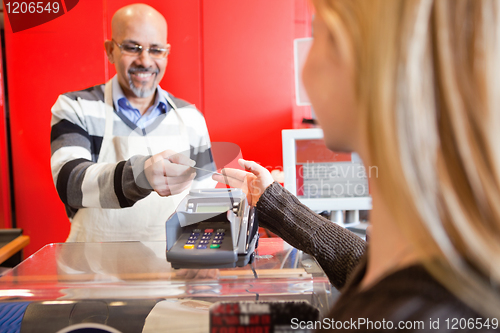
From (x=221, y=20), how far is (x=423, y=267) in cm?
131

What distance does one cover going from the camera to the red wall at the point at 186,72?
1.35 metres

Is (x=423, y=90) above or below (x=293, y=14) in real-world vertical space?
below

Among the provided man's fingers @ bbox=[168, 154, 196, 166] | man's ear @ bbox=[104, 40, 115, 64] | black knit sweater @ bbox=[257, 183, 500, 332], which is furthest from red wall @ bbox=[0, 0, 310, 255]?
black knit sweater @ bbox=[257, 183, 500, 332]

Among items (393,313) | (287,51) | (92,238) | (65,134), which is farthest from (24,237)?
(393,313)

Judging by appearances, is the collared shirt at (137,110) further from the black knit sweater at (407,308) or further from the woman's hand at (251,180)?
the black knit sweater at (407,308)

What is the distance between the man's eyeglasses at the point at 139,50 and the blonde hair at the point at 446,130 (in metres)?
1.11

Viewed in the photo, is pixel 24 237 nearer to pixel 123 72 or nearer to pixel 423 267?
pixel 123 72

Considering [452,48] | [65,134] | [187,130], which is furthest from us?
[187,130]

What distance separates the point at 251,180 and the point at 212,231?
0.19 m

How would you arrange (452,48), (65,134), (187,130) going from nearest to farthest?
1. (452,48)
2. (65,134)
3. (187,130)

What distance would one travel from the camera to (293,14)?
4.67 feet

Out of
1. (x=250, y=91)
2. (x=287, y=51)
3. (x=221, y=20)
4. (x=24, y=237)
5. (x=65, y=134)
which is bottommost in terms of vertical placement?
(x=24, y=237)

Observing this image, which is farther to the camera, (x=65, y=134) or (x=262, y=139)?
(x=262, y=139)

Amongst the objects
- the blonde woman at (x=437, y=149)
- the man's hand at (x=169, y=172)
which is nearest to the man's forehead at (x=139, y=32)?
the man's hand at (x=169, y=172)
